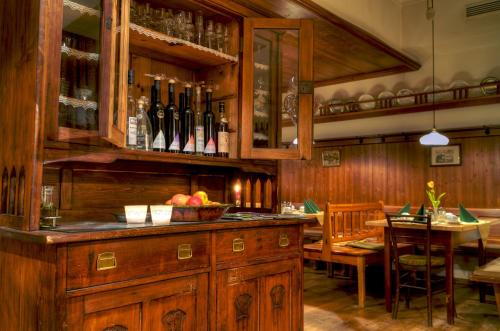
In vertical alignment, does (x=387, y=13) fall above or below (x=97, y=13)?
above

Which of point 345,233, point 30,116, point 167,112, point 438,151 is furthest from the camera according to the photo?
point 438,151

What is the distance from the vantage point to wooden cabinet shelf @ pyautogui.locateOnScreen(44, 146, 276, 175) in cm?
180

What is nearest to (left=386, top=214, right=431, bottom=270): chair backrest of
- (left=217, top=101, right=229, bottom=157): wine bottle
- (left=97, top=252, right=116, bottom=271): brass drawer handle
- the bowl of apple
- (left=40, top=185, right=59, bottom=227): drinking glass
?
(left=217, top=101, right=229, bottom=157): wine bottle

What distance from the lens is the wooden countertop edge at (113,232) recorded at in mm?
1487

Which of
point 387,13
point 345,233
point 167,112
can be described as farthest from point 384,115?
point 167,112

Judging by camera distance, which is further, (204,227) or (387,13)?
(387,13)

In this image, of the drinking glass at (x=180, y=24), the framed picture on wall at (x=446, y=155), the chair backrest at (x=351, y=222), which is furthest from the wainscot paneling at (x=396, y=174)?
the drinking glass at (x=180, y=24)

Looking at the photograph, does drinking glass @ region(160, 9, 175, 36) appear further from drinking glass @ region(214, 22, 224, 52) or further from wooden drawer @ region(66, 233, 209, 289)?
wooden drawer @ region(66, 233, 209, 289)

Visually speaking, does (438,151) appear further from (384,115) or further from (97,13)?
(97,13)

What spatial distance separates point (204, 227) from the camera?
206cm

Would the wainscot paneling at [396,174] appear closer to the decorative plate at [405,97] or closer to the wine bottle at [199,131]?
the decorative plate at [405,97]

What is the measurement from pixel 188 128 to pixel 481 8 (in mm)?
4644

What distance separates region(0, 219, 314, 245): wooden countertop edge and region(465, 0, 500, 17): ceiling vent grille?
4.72 metres

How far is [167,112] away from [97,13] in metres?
0.81
